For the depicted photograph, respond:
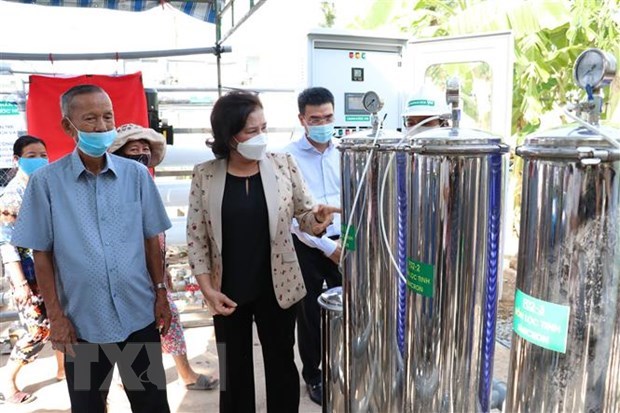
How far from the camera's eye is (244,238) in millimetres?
2035

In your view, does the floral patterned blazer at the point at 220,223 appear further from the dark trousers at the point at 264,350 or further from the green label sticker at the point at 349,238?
the green label sticker at the point at 349,238

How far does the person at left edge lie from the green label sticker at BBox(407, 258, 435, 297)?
107cm

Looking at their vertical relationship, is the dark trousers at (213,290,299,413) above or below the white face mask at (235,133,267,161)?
below

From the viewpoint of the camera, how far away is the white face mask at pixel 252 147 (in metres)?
1.98

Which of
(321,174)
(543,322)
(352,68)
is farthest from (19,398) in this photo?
(352,68)

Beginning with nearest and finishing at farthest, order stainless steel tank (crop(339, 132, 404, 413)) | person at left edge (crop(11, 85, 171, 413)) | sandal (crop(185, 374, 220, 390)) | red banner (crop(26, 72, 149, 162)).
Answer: stainless steel tank (crop(339, 132, 404, 413)) < person at left edge (crop(11, 85, 171, 413)) < sandal (crop(185, 374, 220, 390)) < red banner (crop(26, 72, 149, 162))

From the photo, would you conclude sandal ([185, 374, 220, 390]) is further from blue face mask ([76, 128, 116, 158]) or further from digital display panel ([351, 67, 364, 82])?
digital display panel ([351, 67, 364, 82])

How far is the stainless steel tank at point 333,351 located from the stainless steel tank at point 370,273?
0.05 m

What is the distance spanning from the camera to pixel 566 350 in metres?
0.97

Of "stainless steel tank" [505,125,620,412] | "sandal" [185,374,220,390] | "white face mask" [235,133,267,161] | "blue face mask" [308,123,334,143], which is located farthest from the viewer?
"sandal" [185,374,220,390]

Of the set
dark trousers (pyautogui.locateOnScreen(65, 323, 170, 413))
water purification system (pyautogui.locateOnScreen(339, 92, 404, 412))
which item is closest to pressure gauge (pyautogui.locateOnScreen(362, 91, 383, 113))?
water purification system (pyautogui.locateOnScreen(339, 92, 404, 412))

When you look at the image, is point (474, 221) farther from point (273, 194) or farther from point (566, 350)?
point (273, 194)

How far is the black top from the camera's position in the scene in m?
2.02

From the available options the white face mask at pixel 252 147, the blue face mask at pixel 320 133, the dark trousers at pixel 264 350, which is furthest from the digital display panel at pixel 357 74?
the dark trousers at pixel 264 350
